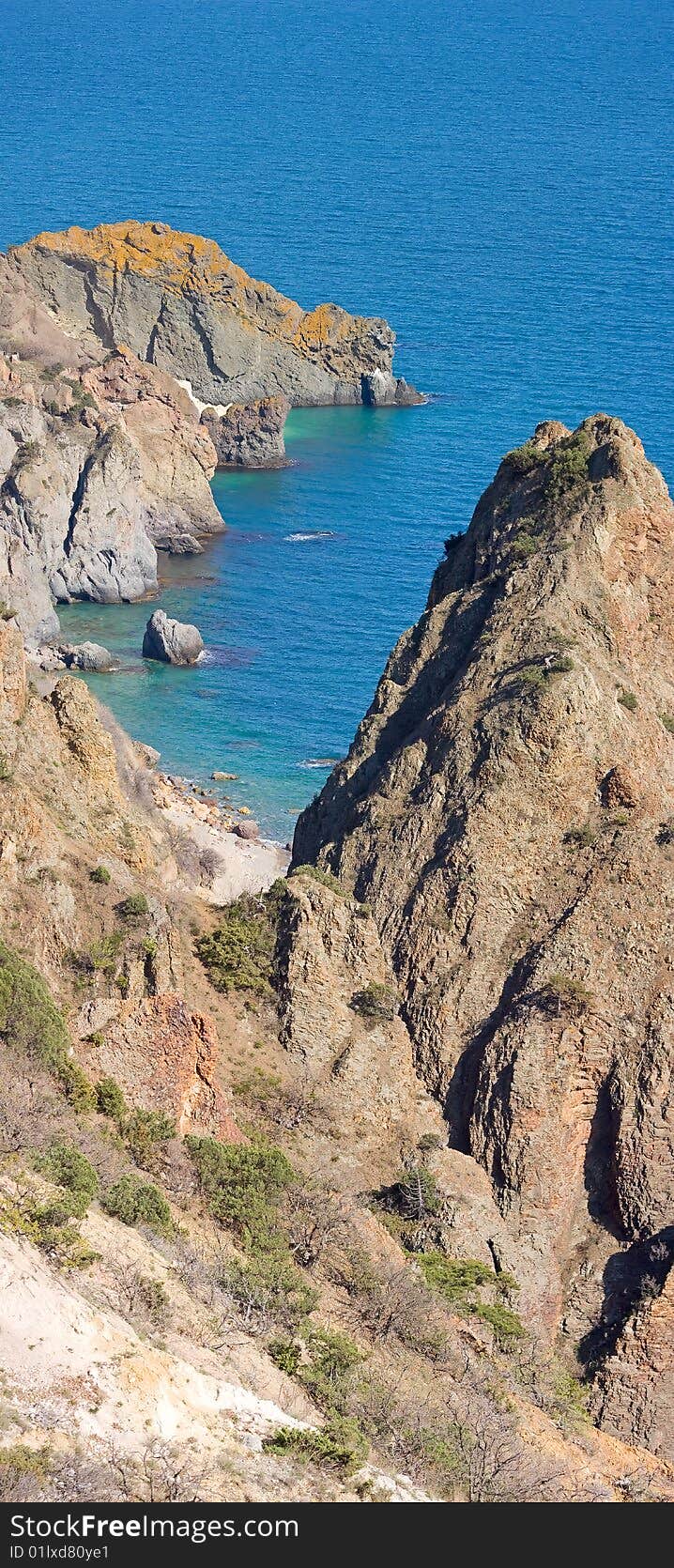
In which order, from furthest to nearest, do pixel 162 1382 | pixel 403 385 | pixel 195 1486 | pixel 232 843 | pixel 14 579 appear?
1. pixel 403 385
2. pixel 14 579
3. pixel 232 843
4. pixel 162 1382
5. pixel 195 1486

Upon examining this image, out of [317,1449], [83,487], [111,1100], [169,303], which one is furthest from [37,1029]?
[169,303]

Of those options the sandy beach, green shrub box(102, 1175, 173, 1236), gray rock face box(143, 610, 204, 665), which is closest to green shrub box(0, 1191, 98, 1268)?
green shrub box(102, 1175, 173, 1236)

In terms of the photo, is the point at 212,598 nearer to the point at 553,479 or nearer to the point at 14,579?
the point at 14,579

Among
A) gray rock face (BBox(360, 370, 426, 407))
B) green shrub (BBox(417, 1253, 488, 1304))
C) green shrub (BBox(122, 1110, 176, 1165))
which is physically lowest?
green shrub (BBox(417, 1253, 488, 1304))

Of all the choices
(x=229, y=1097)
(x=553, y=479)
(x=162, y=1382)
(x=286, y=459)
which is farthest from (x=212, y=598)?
(x=162, y=1382)

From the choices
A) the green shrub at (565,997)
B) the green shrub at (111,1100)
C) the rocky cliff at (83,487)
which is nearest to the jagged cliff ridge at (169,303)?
the rocky cliff at (83,487)

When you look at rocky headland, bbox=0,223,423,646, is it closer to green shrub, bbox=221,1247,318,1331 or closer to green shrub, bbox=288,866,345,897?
green shrub, bbox=288,866,345,897

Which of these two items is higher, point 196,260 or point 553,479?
point 196,260
